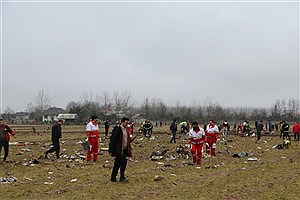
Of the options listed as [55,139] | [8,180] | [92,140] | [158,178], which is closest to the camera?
[158,178]

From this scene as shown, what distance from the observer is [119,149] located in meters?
10.5

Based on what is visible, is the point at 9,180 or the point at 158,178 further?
the point at 9,180

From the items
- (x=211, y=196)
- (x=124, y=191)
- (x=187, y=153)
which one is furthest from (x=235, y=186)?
(x=187, y=153)

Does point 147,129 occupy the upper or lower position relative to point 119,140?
lower

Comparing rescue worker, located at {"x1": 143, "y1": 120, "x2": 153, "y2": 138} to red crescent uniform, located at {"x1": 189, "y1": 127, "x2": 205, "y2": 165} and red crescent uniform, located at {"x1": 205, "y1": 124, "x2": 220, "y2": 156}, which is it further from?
red crescent uniform, located at {"x1": 189, "y1": 127, "x2": 205, "y2": 165}

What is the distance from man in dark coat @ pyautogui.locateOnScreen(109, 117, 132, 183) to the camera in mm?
10453

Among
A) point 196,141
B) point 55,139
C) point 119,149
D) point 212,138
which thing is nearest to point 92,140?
point 55,139

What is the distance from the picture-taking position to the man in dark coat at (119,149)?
1045cm

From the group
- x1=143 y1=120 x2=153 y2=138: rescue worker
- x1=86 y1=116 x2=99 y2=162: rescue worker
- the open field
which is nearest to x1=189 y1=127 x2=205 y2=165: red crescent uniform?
the open field

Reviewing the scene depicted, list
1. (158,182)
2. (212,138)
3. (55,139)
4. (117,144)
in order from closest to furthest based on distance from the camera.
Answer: (158,182)
(117,144)
(55,139)
(212,138)

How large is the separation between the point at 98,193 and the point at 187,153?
8.78 meters

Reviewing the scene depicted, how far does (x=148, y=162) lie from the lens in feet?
49.3

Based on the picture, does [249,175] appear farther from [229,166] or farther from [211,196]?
[211,196]

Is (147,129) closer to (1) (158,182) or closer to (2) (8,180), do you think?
(2) (8,180)
